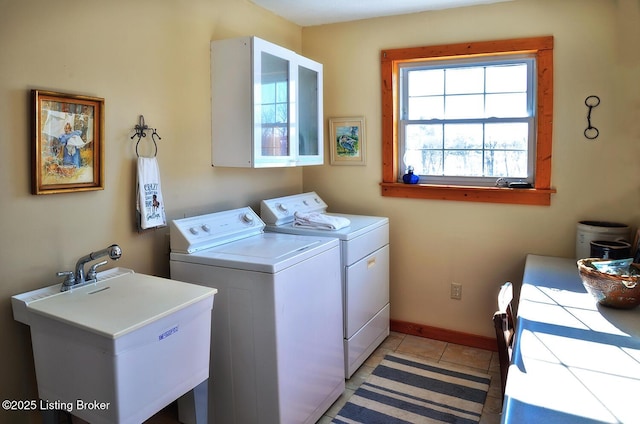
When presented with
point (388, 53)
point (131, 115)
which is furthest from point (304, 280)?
point (388, 53)

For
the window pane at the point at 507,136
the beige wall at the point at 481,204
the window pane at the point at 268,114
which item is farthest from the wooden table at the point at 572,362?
the window pane at the point at 268,114

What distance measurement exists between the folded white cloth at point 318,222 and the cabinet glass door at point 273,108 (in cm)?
41

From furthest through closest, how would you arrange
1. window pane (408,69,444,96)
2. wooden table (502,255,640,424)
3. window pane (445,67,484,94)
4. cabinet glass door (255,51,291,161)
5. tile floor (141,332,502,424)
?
1. window pane (408,69,444,96)
2. window pane (445,67,484,94)
3. cabinet glass door (255,51,291,161)
4. tile floor (141,332,502,424)
5. wooden table (502,255,640,424)

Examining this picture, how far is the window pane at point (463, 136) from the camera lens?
124 inches

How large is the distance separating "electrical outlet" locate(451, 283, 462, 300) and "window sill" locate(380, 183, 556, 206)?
2.00 feet

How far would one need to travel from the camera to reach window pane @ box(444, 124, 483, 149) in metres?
3.16

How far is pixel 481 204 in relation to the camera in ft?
10.1

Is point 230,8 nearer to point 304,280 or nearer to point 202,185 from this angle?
point 202,185

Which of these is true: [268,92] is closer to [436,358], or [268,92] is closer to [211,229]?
[211,229]

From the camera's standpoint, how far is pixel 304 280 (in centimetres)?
219

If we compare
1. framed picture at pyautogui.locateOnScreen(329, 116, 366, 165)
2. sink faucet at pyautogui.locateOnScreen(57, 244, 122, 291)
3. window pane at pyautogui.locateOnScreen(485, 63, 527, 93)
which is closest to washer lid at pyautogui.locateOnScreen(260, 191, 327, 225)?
framed picture at pyautogui.locateOnScreen(329, 116, 366, 165)

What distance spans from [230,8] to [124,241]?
5.19 feet

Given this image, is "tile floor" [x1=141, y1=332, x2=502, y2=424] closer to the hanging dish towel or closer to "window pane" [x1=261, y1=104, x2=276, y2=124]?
the hanging dish towel

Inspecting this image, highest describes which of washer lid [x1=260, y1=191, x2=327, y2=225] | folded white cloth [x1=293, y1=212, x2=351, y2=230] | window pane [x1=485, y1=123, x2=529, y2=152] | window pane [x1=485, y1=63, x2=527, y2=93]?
window pane [x1=485, y1=63, x2=527, y2=93]
